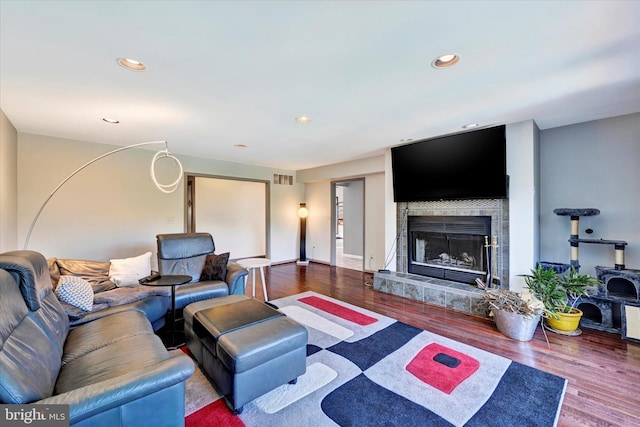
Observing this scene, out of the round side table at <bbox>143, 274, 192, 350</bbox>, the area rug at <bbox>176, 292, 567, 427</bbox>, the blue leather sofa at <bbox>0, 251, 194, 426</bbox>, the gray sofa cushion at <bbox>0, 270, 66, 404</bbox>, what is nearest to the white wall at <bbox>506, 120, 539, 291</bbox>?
the area rug at <bbox>176, 292, 567, 427</bbox>

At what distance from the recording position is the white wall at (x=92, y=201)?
3750 millimetres

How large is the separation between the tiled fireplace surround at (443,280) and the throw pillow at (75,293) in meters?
3.71

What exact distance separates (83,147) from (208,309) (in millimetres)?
3761

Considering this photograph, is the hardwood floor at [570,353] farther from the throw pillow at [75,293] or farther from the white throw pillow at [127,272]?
the throw pillow at [75,293]

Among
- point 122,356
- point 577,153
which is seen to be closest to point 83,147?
point 122,356

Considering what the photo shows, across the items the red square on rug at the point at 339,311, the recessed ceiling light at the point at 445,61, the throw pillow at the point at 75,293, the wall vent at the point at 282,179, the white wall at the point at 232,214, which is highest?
the recessed ceiling light at the point at 445,61

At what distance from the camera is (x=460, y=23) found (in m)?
1.53

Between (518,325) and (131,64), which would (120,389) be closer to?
(131,64)

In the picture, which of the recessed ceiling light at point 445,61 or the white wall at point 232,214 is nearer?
the recessed ceiling light at point 445,61

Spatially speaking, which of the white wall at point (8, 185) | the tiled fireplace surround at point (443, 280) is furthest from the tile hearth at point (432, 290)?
the white wall at point (8, 185)

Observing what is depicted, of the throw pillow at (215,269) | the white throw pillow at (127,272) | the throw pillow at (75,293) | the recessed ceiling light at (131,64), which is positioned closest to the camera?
the recessed ceiling light at (131,64)

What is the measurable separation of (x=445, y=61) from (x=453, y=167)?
2040 millimetres

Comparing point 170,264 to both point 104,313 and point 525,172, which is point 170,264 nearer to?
point 104,313

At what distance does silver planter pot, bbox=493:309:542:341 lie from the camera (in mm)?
2686
